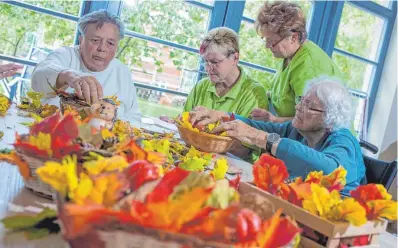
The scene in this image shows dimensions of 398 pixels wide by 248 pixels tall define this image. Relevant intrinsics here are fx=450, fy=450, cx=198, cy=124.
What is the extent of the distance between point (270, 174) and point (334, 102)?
1073 millimetres

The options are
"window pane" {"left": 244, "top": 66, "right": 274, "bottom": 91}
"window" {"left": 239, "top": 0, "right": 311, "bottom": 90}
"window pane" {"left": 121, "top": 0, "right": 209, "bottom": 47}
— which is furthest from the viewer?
"window pane" {"left": 244, "top": 66, "right": 274, "bottom": 91}

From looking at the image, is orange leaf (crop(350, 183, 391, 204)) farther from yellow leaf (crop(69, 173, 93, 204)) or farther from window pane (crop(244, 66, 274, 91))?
window pane (crop(244, 66, 274, 91))

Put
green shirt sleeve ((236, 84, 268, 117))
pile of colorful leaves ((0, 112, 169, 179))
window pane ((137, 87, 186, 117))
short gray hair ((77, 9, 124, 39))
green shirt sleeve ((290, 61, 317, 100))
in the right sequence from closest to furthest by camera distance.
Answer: pile of colorful leaves ((0, 112, 169, 179)) < short gray hair ((77, 9, 124, 39)) < green shirt sleeve ((290, 61, 317, 100)) < green shirt sleeve ((236, 84, 268, 117)) < window pane ((137, 87, 186, 117))

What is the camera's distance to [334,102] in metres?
1.87

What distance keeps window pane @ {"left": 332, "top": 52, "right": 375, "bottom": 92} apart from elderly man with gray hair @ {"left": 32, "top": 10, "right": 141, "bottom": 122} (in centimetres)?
268

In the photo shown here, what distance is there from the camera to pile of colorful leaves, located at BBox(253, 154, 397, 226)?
0.78 m

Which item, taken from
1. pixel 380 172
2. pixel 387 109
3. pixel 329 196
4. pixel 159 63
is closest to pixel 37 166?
pixel 329 196

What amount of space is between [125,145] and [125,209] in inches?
9.8

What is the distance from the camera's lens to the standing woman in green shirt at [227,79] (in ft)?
8.83

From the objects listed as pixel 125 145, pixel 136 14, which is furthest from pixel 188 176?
pixel 136 14

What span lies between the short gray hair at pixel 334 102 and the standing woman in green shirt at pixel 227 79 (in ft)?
2.54

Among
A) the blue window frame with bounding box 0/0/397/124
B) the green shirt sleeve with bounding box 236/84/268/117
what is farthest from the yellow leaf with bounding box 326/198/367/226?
the blue window frame with bounding box 0/0/397/124

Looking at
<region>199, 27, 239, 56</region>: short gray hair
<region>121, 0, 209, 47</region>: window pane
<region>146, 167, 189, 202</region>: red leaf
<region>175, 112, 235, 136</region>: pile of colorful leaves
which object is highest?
<region>121, 0, 209, 47</region>: window pane

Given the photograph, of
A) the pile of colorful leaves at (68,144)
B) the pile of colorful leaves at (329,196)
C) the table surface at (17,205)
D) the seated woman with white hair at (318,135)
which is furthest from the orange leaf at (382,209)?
the seated woman with white hair at (318,135)
